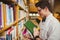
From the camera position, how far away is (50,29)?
2.65 m

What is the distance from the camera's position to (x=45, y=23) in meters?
2.74

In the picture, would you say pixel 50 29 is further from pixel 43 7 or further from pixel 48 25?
pixel 43 7

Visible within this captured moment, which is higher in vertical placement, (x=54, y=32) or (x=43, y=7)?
(x=43, y=7)

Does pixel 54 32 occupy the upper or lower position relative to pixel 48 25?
lower

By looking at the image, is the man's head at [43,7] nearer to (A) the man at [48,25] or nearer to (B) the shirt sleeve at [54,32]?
(A) the man at [48,25]

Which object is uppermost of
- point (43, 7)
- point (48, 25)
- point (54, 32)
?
point (43, 7)

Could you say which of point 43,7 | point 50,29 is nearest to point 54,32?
point 50,29

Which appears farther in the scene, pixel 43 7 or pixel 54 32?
pixel 43 7

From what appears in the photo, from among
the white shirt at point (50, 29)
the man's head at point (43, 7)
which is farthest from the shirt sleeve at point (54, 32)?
the man's head at point (43, 7)

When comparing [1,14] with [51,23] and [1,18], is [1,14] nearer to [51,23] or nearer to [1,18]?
[1,18]

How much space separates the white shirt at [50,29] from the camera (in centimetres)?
260

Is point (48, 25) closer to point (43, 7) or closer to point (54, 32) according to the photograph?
point (54, 32)

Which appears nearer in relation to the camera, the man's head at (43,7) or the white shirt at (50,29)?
the white shirt at (50,29)

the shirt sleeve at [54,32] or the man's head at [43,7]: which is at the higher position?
the man's head at [43,7]
